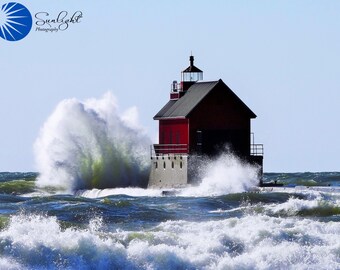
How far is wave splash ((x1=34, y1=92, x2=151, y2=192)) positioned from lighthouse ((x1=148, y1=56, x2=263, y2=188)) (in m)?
2.73

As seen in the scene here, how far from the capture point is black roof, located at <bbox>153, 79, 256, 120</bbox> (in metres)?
53.0

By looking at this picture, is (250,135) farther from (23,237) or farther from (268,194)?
(23,237)

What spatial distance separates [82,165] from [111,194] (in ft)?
15.0

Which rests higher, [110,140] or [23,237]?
[110,140]

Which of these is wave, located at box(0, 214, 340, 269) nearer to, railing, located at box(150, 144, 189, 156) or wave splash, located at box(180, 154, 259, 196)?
wave splash, located at box(180, 154, 259, 196)

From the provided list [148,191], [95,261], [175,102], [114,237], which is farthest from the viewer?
[175,102]

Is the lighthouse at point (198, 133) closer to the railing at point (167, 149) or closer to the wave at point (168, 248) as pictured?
the railing at point (167, 149)

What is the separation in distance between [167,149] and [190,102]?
99.0 inches

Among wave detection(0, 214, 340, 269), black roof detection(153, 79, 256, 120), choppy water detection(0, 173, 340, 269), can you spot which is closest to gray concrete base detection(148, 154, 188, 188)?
black roof detection(153, 79, 256, 120)

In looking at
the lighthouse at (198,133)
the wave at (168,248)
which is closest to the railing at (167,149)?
the lighthouse at (198,133)

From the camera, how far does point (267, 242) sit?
3055 centimetres

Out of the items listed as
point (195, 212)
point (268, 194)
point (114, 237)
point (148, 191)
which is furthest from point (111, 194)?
point (114, 237)

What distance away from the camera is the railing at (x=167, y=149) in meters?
52.7

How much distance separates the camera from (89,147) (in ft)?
191
